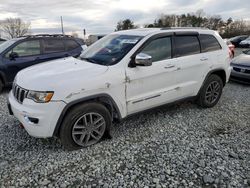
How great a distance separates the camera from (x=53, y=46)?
6.82m

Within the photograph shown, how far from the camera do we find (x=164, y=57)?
3.81m

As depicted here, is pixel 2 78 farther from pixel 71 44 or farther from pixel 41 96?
pixel 41 96

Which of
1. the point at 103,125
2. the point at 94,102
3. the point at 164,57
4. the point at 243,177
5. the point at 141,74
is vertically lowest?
the point at 243,177

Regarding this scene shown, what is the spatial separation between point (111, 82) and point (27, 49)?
14.0 feet

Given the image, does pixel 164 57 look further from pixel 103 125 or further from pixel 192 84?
pixel 103 125

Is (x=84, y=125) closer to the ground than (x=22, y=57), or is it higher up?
closer to the ground

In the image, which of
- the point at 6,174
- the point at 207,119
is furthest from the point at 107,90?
the point at 207,119

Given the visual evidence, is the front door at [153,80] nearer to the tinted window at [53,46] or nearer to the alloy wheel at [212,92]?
the alloy wheel at [212,92]

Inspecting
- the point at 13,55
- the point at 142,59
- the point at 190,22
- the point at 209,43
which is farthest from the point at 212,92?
the point at 190,22

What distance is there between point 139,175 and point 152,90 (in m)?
1.48

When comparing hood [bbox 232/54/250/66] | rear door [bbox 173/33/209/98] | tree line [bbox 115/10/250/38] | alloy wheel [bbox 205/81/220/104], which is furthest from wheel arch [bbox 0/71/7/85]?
tree line [bbox 115/10/250/38]

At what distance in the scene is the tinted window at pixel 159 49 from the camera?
3661 mm

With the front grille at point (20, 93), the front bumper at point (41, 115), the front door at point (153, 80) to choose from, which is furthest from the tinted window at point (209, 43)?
the front grille at point (20, 93)

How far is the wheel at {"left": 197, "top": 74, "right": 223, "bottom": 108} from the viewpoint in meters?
4.57
